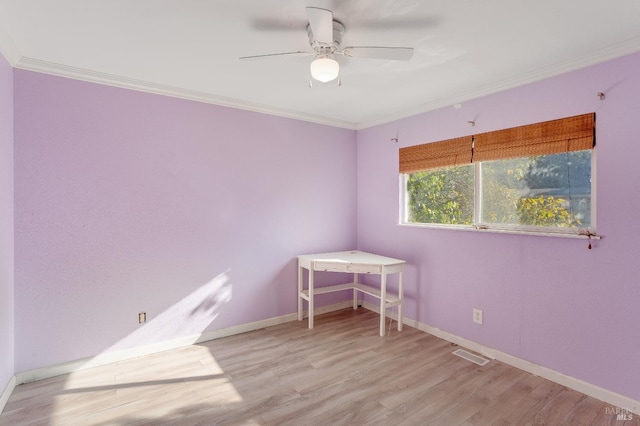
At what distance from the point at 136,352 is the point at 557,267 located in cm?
359

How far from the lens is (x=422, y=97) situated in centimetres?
321

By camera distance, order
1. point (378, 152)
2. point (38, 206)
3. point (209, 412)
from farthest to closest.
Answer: point (378, 152) → point (38, 206) → point (209, 412)

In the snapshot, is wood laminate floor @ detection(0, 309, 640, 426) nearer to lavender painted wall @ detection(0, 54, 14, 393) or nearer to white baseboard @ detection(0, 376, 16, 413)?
white baseboard @ detection(0, 376, 16, 413)

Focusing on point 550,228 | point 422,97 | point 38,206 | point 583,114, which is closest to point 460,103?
point 422,97

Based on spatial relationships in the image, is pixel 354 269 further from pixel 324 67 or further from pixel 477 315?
pixel 324 67

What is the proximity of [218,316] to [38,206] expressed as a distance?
5.82 feet

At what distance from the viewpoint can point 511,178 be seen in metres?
2.84

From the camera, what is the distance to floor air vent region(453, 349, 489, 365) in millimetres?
2791

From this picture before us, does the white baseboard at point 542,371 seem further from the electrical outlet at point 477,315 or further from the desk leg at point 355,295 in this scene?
the desk leg at point 355,295

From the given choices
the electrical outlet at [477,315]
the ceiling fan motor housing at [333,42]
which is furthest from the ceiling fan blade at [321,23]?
the electrical outlet at [477,315]

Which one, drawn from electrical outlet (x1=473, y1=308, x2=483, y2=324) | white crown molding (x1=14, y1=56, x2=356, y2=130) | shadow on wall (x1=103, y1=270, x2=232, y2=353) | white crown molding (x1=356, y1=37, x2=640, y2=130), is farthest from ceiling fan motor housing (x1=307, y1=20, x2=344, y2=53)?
electrical outlet (x1=473, y1=308, x2=483, y2=324)

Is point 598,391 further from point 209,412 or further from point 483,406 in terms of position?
point 209,412

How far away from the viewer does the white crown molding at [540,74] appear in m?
2.14

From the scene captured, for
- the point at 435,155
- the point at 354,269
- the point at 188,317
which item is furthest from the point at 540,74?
the point at 188,317
